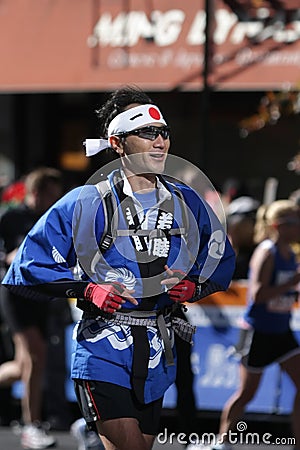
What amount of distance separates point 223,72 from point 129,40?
0.97 meters

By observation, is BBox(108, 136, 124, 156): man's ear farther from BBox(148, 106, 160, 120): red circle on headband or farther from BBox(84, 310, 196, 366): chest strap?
BBox(84, 310, 196, 366): chest strap

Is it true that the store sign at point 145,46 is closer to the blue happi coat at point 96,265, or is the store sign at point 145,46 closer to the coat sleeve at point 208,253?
the coat sleeve at point 208,253

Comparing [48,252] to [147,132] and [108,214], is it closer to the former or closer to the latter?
[108,214]

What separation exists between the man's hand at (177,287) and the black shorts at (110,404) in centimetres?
40

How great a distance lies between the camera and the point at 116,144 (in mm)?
4285

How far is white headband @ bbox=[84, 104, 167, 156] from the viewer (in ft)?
13.9

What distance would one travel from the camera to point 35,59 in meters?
10.6

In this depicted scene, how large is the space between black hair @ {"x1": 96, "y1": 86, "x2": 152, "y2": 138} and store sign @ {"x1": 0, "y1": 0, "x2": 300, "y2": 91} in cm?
498

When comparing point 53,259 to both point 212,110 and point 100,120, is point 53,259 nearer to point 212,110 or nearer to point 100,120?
point 100,120

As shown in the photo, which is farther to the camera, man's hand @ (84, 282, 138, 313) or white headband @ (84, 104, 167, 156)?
white headband @ (84, 104, 167, 156)

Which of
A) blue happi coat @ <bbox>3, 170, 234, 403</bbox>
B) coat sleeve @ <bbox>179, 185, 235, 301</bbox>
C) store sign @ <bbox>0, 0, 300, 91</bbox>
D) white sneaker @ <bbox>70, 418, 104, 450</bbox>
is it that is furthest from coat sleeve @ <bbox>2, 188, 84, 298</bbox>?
store sign @ <bbox>0, 0, 300, 91</bbox>

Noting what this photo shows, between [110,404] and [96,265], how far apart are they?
1.73ft

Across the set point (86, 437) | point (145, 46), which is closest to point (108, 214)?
point (86, 437)

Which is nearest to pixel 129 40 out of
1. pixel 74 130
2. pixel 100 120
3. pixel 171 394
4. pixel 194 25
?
pixel 194 25
